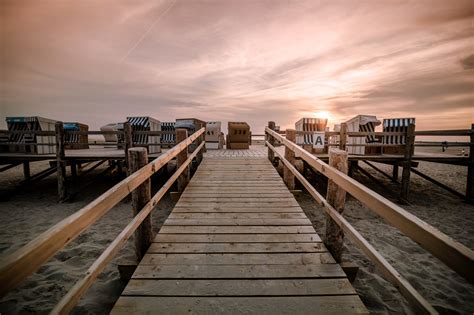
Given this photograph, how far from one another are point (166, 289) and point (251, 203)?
2.27 m

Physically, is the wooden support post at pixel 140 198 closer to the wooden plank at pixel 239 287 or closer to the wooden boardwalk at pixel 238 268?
the wooden boardwalk at pixel 238 268

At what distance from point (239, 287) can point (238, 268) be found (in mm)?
261

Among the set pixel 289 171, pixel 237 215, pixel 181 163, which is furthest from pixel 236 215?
pixel 289 171

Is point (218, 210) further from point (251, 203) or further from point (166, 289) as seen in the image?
point (166, 289)

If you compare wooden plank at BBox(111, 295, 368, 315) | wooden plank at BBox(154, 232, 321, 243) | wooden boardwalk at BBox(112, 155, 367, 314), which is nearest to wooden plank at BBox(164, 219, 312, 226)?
wooden boardwalk at BBox(112, 155, 367, 314)

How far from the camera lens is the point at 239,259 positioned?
2463mm

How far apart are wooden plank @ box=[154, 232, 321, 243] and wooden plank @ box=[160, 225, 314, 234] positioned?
0.25 feet

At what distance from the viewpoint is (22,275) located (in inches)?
38.2

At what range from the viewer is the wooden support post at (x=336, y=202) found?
2.49m

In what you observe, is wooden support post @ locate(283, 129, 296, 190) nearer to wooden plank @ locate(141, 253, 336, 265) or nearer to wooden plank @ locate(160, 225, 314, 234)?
wooden plank @ locate(160, 225, 314, 234)

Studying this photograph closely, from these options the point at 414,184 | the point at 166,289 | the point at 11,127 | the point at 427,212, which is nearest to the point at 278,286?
the point at 166,289

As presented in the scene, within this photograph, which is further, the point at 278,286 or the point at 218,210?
the point at 218,210

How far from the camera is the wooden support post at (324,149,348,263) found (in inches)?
98.0

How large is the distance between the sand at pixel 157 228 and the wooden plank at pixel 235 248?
61cm
